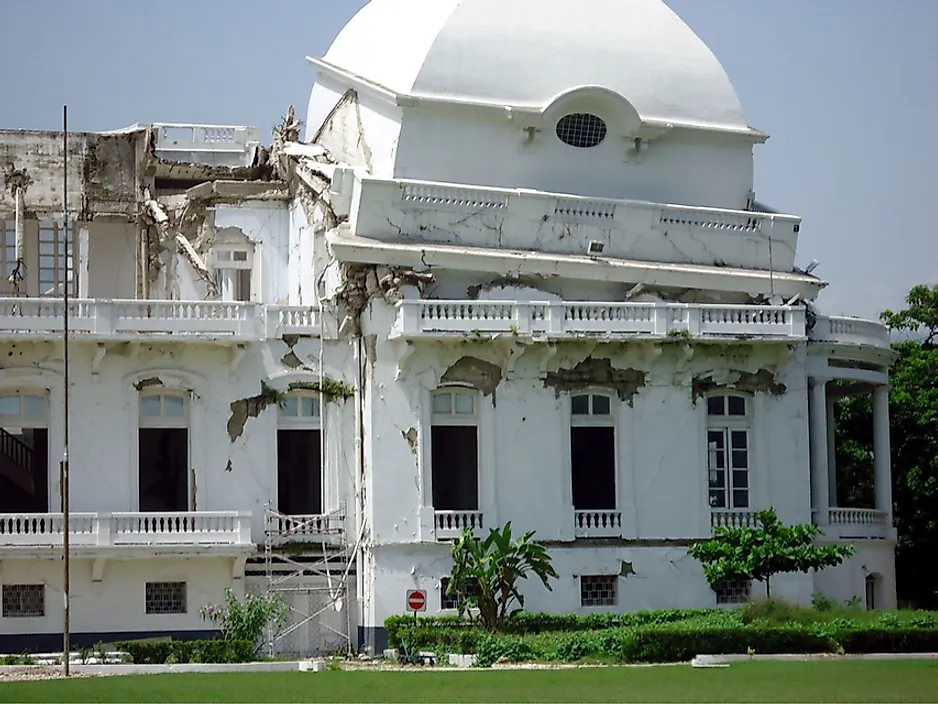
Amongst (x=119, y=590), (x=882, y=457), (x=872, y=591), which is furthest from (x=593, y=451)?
(x=119, y=590)

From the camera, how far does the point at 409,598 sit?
4503cm

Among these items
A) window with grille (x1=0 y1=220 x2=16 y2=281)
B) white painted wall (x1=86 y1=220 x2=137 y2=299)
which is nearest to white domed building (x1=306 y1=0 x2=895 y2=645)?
white painted wall (x1=86 y1=220 x2=137 y2=299)

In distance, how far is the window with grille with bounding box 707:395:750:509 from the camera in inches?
1892

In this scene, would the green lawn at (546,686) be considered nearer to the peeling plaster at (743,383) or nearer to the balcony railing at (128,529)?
the balcony railing at (128,529)

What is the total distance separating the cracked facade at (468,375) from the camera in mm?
45656

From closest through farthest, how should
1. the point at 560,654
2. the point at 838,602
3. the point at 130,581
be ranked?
the point at 560,654, the point at 130,581, the point at 838,602

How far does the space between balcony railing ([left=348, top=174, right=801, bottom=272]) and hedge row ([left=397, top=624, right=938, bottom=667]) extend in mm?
10483

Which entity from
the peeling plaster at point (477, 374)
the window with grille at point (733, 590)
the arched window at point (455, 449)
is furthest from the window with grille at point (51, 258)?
the window with grille at point (733, 590)

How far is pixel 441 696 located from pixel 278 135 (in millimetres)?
24008

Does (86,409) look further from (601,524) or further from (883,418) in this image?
(883,418)

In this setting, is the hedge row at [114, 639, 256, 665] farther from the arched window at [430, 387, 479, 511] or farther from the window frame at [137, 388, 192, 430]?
the arched window at [430, 387, 479, 511]

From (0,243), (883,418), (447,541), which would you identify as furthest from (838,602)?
(0,243)

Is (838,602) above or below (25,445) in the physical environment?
below

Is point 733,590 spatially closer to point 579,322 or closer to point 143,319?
point 579,322
